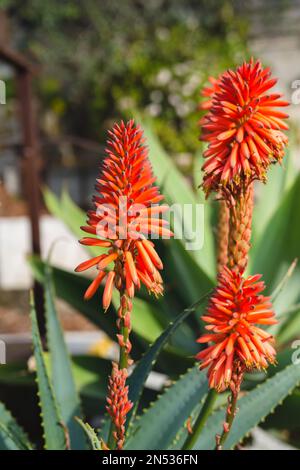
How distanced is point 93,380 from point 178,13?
4.81 metres

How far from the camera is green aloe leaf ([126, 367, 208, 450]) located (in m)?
0.81

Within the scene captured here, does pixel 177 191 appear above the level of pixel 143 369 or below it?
above

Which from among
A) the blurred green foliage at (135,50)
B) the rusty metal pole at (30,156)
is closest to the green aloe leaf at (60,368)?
the rusty metal pole at (30,156)

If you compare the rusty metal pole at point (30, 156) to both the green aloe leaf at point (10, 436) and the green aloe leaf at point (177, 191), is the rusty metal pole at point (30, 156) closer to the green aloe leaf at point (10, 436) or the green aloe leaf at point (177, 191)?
the green aloe leaf at point (177, 191)

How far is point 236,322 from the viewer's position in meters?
0.49

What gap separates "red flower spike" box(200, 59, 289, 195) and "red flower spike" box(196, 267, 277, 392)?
0.25 ft

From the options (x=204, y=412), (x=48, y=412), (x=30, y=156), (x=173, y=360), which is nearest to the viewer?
(x=204, y=412)

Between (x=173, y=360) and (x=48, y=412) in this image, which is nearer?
(x=48, y=412)

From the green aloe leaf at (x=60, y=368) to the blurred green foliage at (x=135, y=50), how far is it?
14.2ft

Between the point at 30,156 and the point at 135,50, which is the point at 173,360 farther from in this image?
the point at 135,50

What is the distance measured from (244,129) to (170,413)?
1.48 ft

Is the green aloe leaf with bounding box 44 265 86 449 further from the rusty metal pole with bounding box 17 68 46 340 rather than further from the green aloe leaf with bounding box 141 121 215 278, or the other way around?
the rusty metal pole with bounding box 17 68 46 340

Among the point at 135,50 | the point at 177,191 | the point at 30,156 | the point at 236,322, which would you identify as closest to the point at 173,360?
the point at 177,191

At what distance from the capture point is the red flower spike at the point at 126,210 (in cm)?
48
